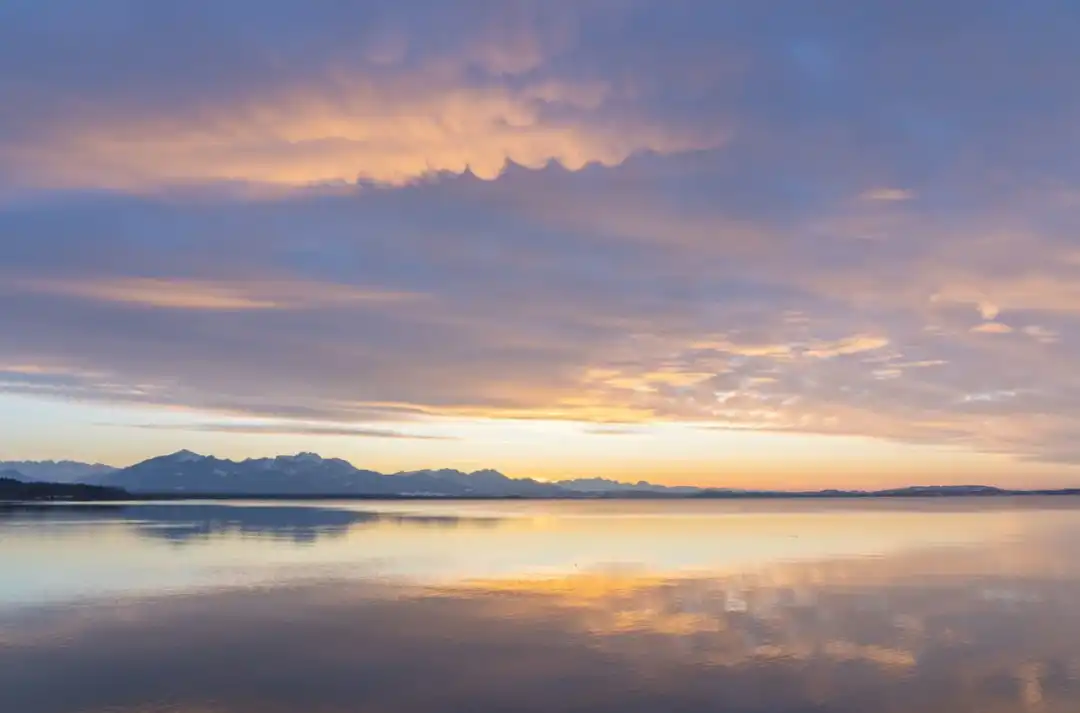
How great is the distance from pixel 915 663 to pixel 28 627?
949 inches

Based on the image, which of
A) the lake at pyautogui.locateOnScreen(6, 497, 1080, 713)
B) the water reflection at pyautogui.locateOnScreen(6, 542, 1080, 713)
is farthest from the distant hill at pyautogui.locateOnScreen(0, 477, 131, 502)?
the water reflection at pyautogui.locateOnScreen(6, 542, 1080, 713)

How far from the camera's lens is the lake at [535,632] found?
18.9 m

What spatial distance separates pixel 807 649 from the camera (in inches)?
928

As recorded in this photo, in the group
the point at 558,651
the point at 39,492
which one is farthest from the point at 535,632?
the point at 39,492

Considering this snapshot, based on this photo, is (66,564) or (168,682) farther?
(66,564)

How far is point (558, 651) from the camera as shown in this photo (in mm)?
23359

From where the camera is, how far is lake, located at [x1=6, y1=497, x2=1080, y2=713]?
18.9 m

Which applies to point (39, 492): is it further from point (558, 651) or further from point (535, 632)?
point (558, 651)

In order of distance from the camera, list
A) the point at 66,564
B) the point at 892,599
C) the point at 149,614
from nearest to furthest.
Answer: the point at 149,614, the point at 892,599, the point at 66,564

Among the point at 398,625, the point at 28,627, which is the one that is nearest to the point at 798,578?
the point at 398,625

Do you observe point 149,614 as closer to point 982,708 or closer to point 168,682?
point 168,682

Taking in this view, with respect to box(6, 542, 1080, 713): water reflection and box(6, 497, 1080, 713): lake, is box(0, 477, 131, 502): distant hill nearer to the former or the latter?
box(6, 497, 1080, 713): lake

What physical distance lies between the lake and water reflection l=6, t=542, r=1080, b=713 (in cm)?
9

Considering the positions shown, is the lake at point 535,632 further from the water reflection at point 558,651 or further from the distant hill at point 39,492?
the distant hill at point 39,492
